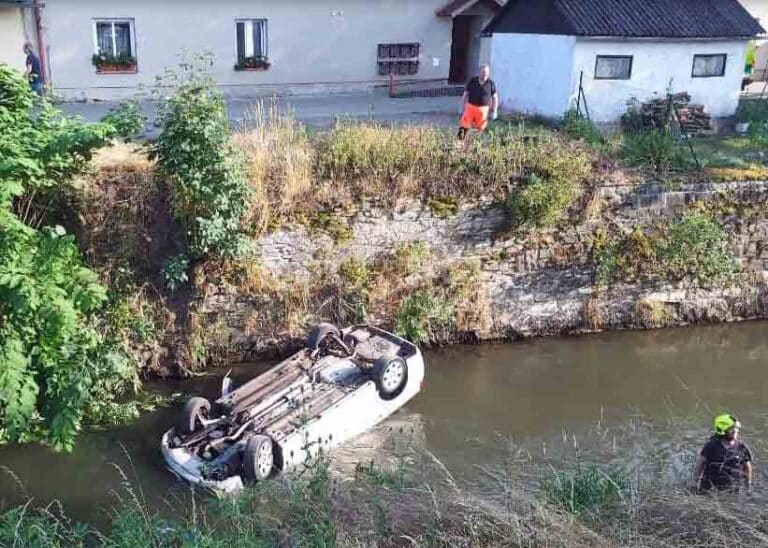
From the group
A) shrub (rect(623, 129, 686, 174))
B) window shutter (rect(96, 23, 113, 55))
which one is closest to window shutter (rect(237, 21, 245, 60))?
window shutter (rect(96, 23, 113, 55))

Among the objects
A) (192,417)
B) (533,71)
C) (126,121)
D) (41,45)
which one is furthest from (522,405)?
(41,45)

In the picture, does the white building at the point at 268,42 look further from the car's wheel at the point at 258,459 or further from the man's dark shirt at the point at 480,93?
the car's wheel at the point at 258,459

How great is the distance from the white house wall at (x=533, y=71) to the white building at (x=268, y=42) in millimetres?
3334

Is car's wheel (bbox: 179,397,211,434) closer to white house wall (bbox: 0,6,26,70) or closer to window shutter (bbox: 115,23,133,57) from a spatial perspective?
white house wall (bbox: 0,6,26,70)

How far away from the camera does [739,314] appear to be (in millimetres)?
15375

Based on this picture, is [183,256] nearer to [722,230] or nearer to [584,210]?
[584,210]

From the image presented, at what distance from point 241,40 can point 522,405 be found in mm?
13488

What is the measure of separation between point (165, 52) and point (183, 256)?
997 centimetres

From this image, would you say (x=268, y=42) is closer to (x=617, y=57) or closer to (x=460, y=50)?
(x=460, y=50)

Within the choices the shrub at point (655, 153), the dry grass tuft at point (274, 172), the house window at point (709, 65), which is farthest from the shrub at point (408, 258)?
the house window at point (709, 65)

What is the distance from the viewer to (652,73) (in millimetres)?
18250

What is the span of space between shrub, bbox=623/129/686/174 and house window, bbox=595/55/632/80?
2356 millimetres

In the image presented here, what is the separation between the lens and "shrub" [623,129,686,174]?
15.5 meters

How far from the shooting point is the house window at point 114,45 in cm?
2000
